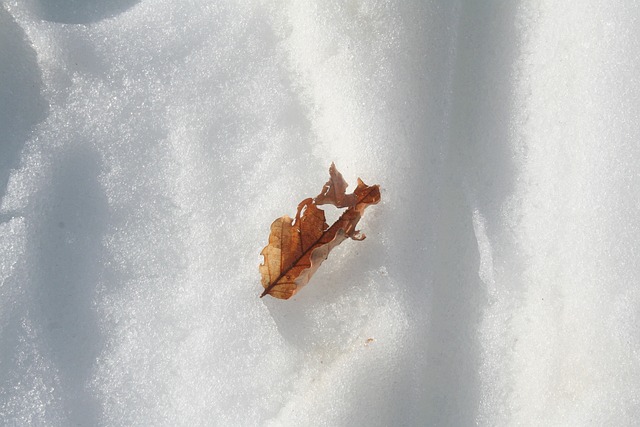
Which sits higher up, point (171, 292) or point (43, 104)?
point (43, 104)

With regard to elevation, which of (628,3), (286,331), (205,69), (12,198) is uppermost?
(628,3)

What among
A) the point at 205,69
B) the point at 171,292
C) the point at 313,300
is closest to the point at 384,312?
the point at 313,300

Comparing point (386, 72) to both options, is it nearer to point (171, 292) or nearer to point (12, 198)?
point (171, 292)
